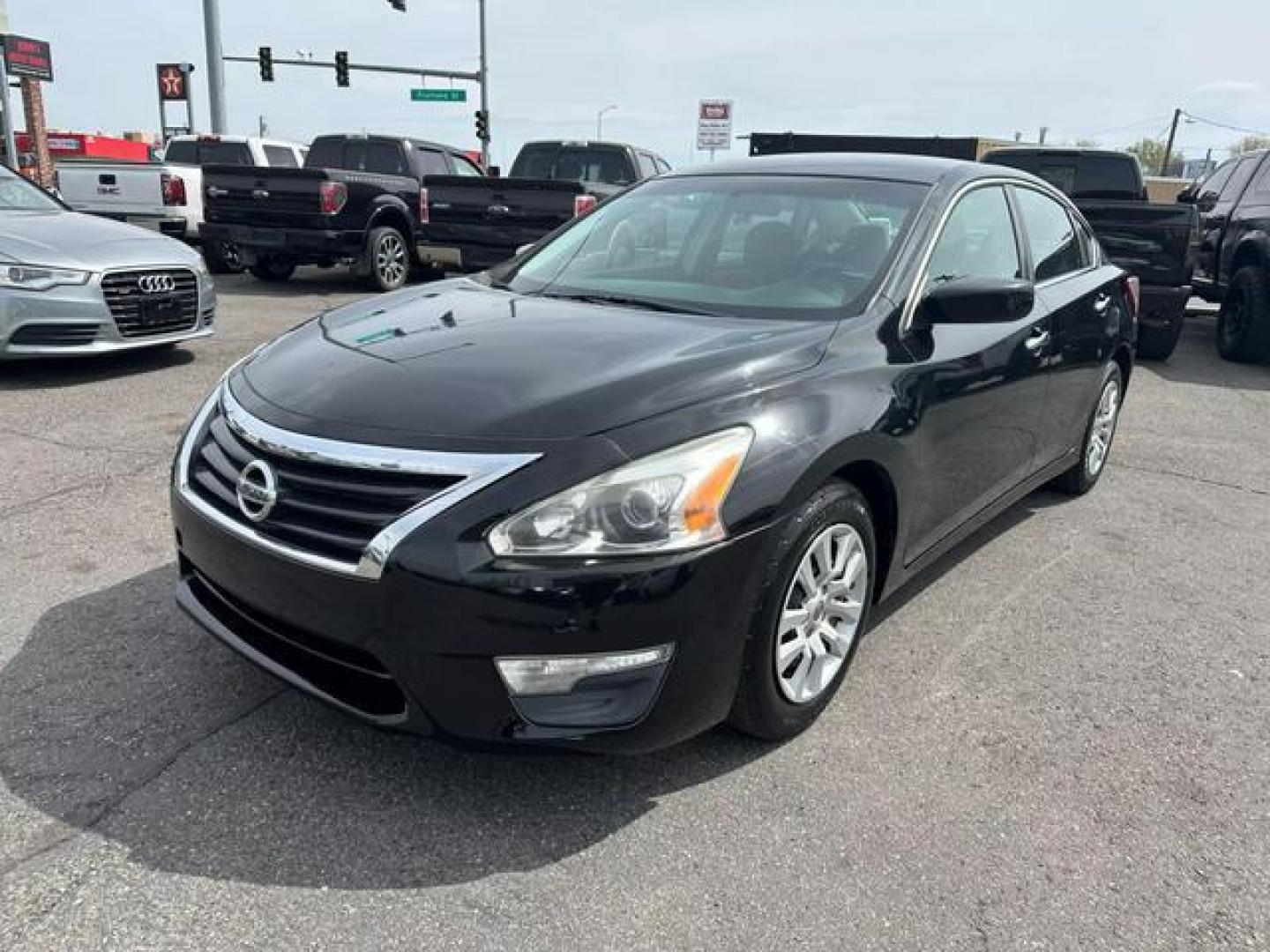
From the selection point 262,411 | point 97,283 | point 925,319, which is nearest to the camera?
point 262,411

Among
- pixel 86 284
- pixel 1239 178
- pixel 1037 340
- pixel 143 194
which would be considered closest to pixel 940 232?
pixel 1037 340

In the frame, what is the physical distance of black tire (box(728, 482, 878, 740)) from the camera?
2506 millimetres

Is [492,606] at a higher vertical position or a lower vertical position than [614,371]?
lower

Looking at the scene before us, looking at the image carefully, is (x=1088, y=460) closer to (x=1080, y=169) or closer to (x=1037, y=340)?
(x=1037, y=340)

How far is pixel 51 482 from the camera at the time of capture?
4832 millimetres

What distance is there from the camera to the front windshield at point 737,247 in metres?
3.29

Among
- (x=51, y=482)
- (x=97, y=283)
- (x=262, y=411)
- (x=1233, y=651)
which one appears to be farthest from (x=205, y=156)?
(x=1233, y=651)

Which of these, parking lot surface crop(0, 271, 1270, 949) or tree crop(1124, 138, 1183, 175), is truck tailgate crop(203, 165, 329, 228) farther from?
tree crop(1124, 138, 1183, 175)

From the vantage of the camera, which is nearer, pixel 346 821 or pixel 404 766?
pixel 346 821

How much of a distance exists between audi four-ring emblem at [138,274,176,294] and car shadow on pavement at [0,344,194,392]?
0.52 m

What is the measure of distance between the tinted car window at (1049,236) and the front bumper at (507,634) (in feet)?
8.76

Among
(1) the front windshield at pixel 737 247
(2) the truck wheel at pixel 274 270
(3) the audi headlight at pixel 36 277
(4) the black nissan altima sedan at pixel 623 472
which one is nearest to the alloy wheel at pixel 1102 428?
(4) the black nissan altima sedan at pixel 623 472

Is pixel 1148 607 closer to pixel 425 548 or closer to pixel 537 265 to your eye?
pixel 537 265

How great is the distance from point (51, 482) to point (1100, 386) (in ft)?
17.0
